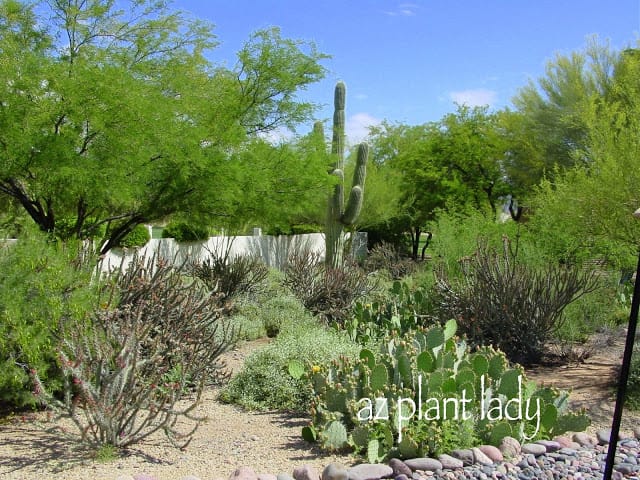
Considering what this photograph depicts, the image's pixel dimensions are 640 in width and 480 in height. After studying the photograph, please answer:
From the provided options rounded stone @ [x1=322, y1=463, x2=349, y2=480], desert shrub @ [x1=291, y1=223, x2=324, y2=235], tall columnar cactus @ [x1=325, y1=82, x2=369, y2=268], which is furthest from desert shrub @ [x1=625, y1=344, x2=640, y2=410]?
desert shrub @ [x1=291, y1=223, x2=324, y2=235]

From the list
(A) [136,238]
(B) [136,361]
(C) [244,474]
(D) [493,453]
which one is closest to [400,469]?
(D) [493,453]

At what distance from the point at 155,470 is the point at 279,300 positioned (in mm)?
6928

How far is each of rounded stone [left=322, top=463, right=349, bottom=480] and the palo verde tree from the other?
19.7 ft

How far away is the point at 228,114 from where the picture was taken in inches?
478

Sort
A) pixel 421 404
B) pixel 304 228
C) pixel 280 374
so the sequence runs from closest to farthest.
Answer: pixel 421 404, pixel 280 374, pixel 304 228

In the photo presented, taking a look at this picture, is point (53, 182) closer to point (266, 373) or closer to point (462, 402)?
point (266, 373)

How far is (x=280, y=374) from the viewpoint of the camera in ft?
22.4

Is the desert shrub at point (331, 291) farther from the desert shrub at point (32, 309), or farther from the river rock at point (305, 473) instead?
the river rock at point (305, 473)

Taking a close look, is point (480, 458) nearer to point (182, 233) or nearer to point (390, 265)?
point (390, 265)

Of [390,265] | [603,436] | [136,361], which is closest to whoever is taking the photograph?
[136,361]

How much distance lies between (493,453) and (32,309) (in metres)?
3.85

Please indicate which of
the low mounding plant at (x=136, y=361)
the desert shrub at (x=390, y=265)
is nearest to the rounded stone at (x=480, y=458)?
the low mounding plant at (x=136, y=361)

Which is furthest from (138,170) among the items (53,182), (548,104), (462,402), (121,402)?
(548,104)

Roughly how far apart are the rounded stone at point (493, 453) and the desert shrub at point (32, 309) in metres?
3.37
